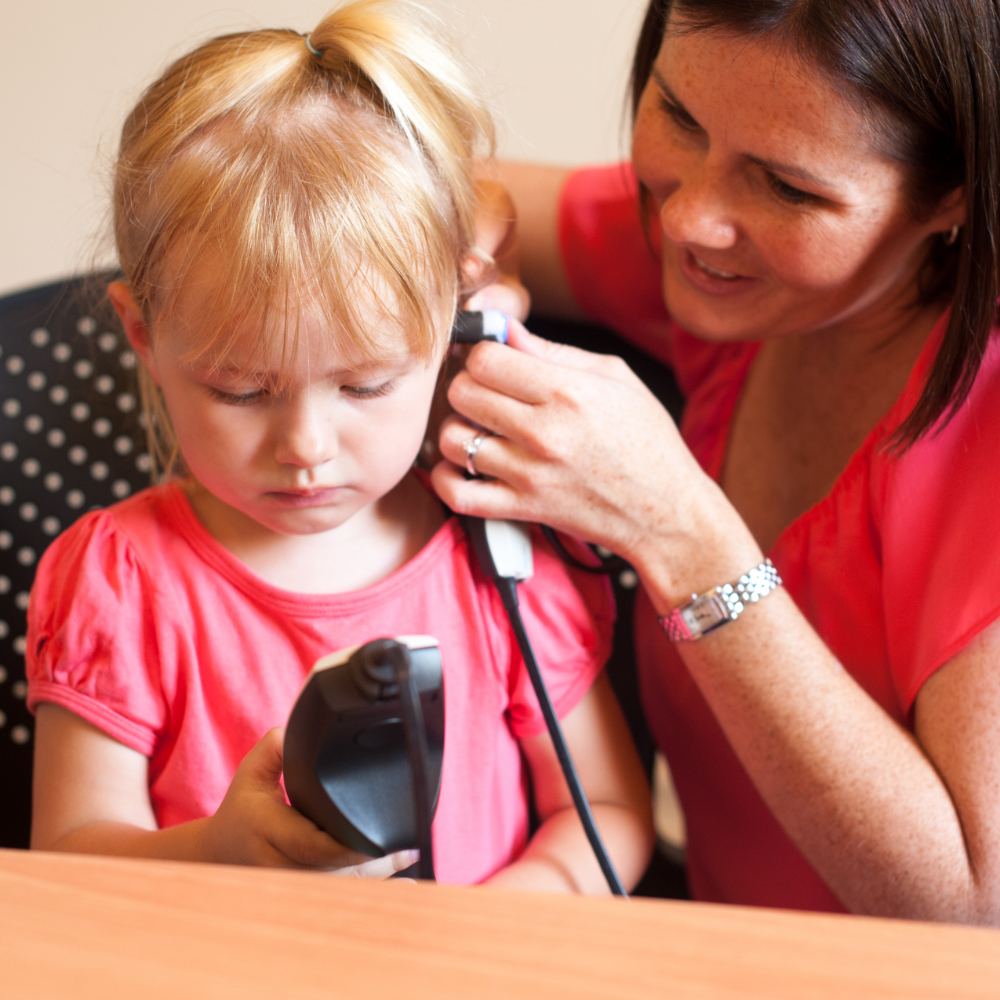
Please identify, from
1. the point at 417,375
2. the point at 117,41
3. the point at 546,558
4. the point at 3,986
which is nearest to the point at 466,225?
the point at 417,375

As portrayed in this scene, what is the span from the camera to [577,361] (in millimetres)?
768

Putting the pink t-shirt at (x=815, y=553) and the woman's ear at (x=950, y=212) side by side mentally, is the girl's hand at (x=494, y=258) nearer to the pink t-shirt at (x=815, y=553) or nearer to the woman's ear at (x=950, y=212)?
the pink t-shirt at (x=815, y=553)

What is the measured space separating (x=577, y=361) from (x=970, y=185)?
301 mm

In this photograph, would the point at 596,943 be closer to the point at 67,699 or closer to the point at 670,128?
the point at 67,699

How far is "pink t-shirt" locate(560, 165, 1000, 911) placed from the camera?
718mm

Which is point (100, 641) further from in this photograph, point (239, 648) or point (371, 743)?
point (371, 743)

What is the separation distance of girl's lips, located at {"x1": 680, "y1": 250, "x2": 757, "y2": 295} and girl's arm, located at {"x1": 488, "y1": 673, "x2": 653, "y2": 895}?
344 millimetres

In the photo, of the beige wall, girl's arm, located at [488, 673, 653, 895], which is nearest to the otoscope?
girl's arm, located at [488, 673, 653, 895]

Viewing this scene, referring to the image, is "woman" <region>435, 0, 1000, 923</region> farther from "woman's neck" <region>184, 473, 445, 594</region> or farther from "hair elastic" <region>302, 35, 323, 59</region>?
"hair elastic" <region>302, 35, 323, 59</region>

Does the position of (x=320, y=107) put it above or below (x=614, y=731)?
above

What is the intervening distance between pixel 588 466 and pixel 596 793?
281 millimetres

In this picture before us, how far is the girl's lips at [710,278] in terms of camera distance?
811 millimetres

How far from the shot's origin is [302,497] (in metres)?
0.67

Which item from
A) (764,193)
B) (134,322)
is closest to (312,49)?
(134,322)
